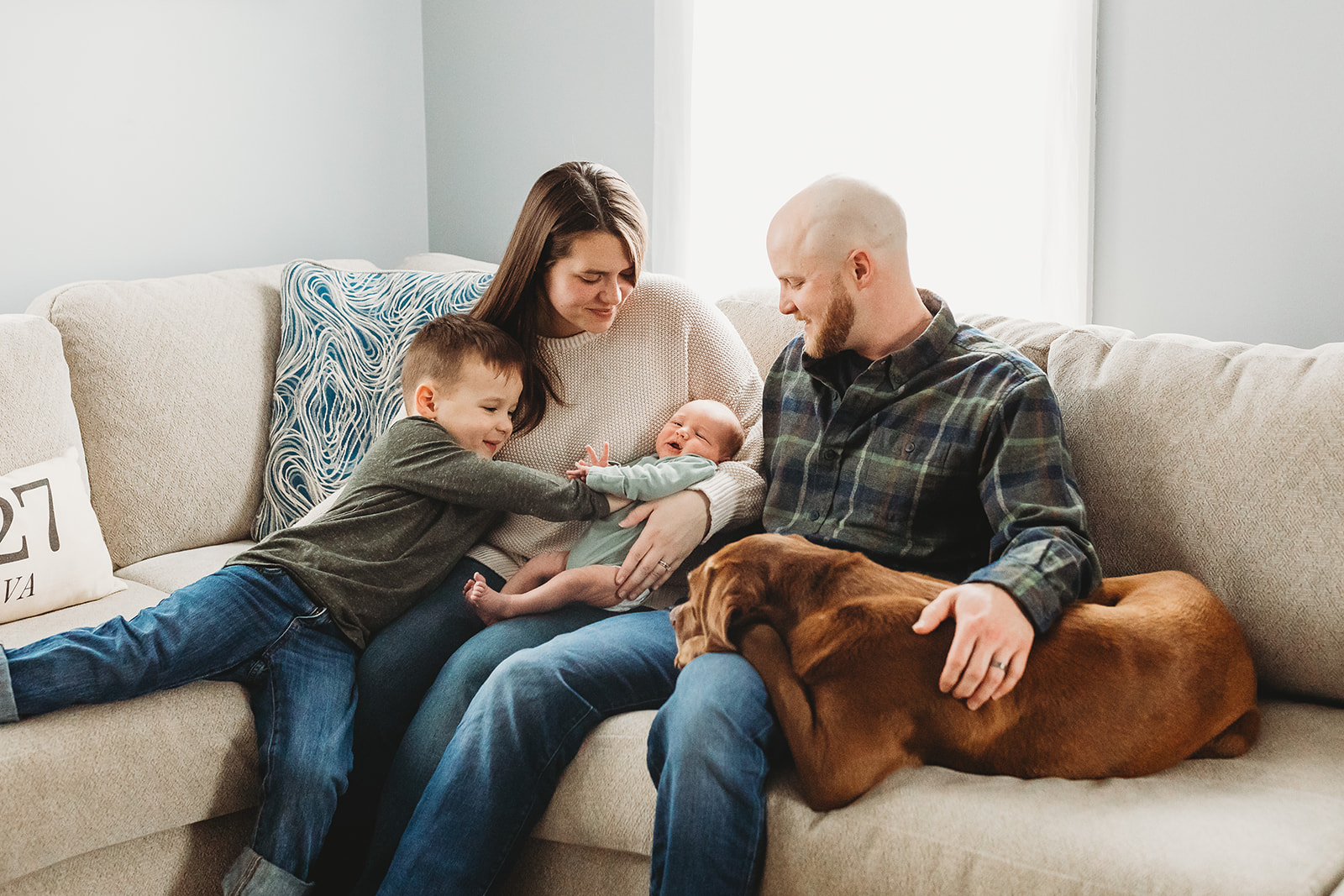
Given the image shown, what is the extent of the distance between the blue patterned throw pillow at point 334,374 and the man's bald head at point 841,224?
76 centimetres

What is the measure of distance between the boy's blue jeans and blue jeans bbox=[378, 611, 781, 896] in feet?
0.55

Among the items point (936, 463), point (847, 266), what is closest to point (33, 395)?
point (847, 266)

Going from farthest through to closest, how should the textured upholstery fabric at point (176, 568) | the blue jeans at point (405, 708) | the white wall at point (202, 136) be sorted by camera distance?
the white wall at point (202, 136)
the textured upholstery fabric at point (176, 568)
the blue jeans at point (405, 708)

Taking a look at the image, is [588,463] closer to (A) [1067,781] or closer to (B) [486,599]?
(B) [486,599]

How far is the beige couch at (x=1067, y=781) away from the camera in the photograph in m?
1.05

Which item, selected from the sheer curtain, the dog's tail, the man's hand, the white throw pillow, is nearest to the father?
the man's hand

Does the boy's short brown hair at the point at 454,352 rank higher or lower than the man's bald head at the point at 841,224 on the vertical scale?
lower

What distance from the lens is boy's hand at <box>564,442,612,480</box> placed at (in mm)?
1629

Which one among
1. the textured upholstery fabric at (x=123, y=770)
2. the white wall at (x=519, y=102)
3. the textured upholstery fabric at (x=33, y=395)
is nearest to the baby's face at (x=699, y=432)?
the textured upholstery fabric at (x=123, y=770)

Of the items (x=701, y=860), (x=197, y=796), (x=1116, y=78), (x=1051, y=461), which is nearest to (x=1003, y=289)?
(x=1116, y=78)

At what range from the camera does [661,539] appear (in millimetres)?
1556

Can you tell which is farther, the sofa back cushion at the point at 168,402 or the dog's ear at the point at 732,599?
the sofa back cushion at the point at 168,402

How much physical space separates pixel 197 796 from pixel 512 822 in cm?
44

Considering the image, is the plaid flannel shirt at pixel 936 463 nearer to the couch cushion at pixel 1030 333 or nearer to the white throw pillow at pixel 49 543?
the couch cushion at pixel 1030 333
